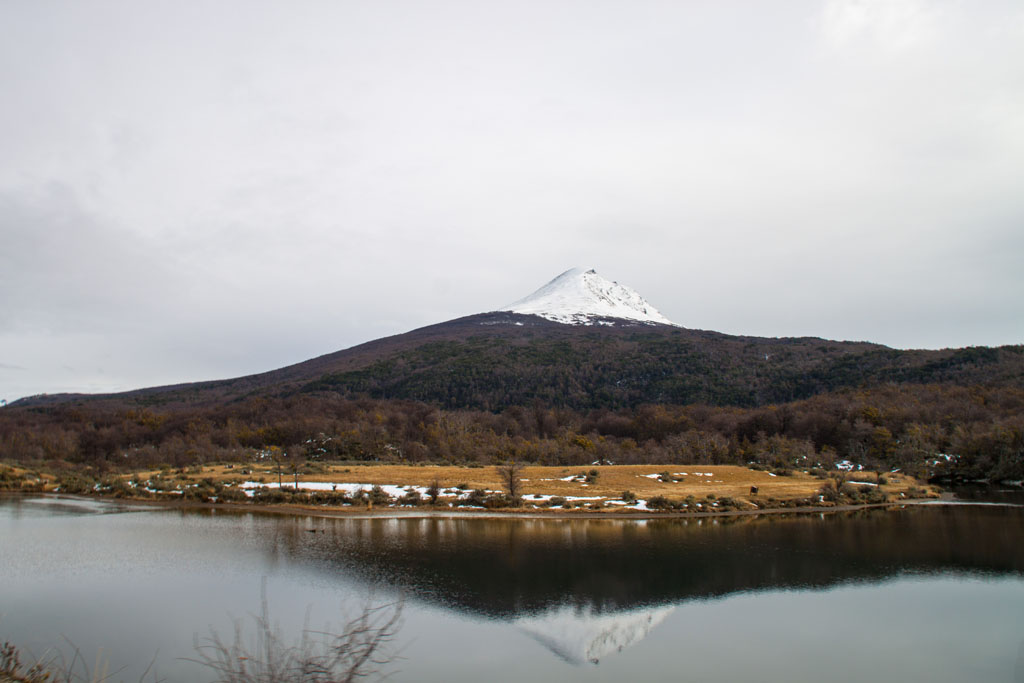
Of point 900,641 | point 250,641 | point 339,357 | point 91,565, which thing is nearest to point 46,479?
point 91,565

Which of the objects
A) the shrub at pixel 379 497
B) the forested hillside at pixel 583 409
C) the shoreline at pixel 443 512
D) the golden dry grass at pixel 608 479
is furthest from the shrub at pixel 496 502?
the forested hillside at pixel 583 409

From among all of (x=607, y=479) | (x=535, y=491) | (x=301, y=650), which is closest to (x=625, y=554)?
(x=301, y=650)

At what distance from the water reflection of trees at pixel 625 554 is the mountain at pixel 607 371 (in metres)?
77.6

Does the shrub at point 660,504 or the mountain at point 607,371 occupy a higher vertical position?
the mountain at point 607,371

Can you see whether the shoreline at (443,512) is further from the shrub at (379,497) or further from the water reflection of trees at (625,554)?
the water reflection of trees at (625,554)

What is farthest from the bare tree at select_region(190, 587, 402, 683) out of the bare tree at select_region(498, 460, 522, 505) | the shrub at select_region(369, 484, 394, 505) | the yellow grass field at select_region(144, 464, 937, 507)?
the yellow grass field at select_region(144, 464, 937, 507)

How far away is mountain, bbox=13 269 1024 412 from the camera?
10969cm

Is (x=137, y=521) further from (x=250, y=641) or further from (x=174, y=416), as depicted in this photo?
(x=174, y=416)

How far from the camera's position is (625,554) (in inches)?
853

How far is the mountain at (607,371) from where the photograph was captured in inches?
4318

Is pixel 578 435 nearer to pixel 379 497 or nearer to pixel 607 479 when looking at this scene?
pixel 607 479

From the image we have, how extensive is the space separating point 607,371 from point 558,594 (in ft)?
369

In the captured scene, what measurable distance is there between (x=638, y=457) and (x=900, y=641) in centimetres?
4673

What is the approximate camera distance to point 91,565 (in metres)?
18.7
